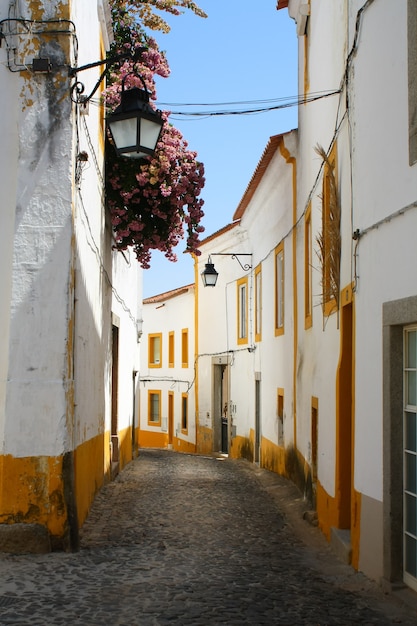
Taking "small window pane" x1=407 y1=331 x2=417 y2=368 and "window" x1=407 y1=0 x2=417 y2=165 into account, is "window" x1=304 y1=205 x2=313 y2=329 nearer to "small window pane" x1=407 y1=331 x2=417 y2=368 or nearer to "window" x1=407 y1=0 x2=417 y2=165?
"small window pane" x1=407 y1=331 x2=417 y2=368

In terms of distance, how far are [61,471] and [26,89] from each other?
349 cm

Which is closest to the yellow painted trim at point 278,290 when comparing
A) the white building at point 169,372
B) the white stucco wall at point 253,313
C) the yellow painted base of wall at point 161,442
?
the white stucco wall at point 253,313

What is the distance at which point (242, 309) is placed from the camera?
829 inches

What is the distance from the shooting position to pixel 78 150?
7938 millimetres

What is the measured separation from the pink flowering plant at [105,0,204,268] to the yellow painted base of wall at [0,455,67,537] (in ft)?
17.4

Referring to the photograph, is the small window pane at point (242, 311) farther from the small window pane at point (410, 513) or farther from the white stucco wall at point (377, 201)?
the small window pane at point (410, 513)

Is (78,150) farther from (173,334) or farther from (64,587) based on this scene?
(173,334)

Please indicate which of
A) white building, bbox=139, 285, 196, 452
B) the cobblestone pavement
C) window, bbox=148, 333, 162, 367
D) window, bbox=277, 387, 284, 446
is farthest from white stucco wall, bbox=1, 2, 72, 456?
window, bbox=148, 333, 162, 367

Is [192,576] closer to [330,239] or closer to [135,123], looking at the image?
[330,239]

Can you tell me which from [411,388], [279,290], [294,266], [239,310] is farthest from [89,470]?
[239,310]

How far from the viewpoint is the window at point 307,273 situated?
11.5 m

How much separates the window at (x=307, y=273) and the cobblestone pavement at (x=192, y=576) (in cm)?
270

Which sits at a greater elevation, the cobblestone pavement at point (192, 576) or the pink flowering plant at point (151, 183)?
the pink flowering plant at point (151, 183)

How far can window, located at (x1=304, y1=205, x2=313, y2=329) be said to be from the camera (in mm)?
11461
